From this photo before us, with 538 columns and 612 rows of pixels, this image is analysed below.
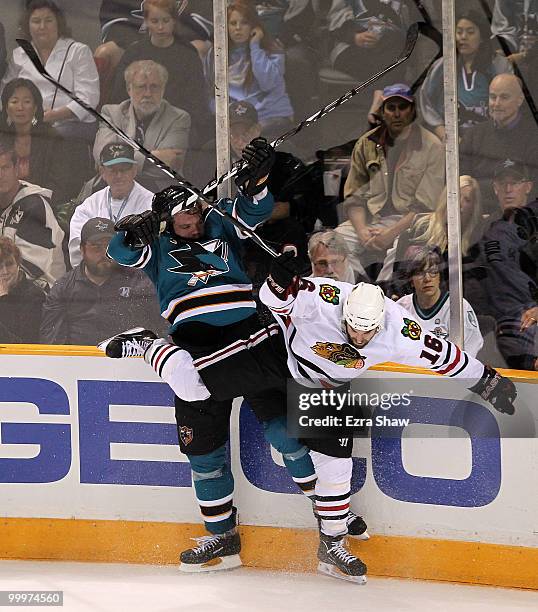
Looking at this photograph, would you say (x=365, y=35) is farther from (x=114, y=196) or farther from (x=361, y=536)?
(x=361, y=536)

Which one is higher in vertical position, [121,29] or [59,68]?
[121,29]

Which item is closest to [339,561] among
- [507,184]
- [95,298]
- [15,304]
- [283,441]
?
[283,441]

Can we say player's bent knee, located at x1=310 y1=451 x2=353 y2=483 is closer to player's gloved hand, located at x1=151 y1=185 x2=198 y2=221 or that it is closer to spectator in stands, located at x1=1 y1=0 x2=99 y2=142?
player's gloved hand, located at x1=151 y1=185 x2=198 y2=221

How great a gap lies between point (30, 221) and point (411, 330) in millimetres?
1468

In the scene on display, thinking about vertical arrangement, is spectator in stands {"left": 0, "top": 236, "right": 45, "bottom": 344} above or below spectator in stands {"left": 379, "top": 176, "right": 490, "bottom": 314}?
below

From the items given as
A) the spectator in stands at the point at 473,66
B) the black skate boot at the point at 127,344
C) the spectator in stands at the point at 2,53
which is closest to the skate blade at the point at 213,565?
the black skate boot at the point at 127,344

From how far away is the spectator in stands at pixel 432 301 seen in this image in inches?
147

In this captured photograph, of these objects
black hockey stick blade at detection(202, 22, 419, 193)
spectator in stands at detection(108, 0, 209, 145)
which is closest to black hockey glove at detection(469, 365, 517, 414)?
black hockey stick blade at detection(202, 22, 419, 193)

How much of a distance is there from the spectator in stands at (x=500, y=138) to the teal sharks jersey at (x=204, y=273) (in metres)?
0.70

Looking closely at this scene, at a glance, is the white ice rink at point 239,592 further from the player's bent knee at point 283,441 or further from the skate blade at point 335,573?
the player's bent knee at point 283,441

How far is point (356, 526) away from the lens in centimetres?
380

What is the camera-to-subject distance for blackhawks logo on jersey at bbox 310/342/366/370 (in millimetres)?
3574

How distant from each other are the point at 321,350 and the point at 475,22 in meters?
1.20

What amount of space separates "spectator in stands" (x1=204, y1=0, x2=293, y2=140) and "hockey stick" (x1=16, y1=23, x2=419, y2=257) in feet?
0.33
